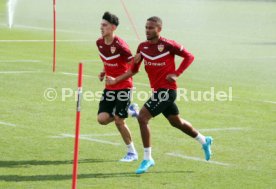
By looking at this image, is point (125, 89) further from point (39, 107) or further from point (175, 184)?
point (39, 107)

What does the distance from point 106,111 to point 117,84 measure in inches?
19.0

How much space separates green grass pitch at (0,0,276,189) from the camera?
478 inches

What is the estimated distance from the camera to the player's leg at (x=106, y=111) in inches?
536

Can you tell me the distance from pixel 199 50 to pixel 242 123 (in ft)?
63.1

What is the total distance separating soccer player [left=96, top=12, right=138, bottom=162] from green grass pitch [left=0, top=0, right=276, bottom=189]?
0.54 meters

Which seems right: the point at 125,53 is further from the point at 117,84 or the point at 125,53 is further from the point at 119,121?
the point at 119,121

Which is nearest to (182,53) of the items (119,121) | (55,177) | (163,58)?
(163,58)

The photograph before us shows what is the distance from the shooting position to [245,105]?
19875mm

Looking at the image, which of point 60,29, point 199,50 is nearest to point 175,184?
point 199,50

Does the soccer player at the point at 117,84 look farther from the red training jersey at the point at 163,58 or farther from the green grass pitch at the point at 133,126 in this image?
the red training jersey at the point at 163,58

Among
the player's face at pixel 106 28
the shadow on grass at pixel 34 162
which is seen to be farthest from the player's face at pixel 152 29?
the shadow on grass at pixel 34 162

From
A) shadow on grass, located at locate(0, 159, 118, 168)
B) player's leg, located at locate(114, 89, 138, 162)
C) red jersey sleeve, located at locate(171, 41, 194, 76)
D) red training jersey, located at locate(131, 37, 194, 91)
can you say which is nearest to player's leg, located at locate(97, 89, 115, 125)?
player's leg, located at locate(114, 89, 138, 162)

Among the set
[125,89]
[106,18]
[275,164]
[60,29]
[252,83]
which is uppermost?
[106,18]

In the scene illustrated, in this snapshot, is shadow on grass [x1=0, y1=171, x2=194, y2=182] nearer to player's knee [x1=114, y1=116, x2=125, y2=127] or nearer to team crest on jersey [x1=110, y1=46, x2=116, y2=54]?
player's knee [x1=114, y1=116, x2=125, y2=127]
